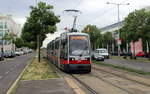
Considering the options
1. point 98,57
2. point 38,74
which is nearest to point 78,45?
point 38,74

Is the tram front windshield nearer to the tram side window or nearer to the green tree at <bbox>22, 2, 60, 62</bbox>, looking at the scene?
the tram side window

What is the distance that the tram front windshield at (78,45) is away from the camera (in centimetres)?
2139

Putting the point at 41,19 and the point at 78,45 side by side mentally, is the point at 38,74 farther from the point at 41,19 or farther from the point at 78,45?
the point at 41,19

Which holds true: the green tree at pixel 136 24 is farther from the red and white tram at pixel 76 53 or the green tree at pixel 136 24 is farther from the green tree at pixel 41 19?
the red and white tram at pixel 76 53

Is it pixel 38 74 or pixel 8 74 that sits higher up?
pixel 38 74

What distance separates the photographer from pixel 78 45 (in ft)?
71.0

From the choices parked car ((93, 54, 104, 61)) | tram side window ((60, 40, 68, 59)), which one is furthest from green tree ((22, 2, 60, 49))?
tram side window ((60, 40, 68, 59))

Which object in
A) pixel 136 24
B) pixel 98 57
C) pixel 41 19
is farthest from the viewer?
pixel 98 57

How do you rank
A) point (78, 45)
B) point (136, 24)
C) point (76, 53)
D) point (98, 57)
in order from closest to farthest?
1. point (76, 53)
2. point (78, 45)
3. point (136, 24)
4. point (98, 57)

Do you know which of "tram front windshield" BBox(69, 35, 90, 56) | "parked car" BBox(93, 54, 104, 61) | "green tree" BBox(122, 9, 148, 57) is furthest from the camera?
"parked car" BBox(93, 54, 104, 61)

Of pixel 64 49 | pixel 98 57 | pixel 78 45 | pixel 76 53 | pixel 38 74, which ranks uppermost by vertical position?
pixel 78 45

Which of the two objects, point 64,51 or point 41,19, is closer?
point 64,51

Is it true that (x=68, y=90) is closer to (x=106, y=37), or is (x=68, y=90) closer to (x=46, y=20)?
(x=46, y=20)

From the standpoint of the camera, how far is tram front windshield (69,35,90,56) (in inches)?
842
